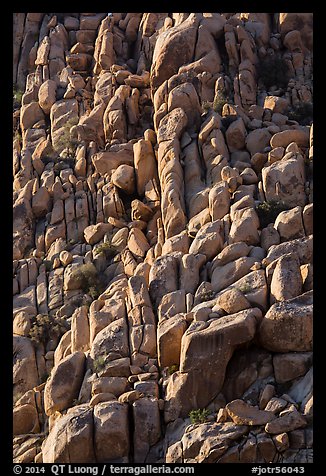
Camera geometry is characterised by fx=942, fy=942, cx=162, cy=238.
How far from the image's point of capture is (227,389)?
1246 inches

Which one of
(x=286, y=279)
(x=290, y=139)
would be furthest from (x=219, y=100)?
(x=286, y=279)

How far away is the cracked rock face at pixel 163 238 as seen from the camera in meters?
30.7

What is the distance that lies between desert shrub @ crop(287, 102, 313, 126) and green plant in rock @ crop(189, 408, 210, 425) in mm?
19013

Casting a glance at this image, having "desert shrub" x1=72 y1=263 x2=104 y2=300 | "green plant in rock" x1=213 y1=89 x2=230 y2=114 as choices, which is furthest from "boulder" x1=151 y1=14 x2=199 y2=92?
"desert shrub" x1=72 y1=263 x2=104 y2=300

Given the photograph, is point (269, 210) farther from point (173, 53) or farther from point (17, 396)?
point (173, 53)

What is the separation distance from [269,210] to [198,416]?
33.3 feet

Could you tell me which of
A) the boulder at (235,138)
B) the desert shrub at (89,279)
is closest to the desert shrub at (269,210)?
the boulder at (235,138)

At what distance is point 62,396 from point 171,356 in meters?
4.09

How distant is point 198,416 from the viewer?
1206 inches

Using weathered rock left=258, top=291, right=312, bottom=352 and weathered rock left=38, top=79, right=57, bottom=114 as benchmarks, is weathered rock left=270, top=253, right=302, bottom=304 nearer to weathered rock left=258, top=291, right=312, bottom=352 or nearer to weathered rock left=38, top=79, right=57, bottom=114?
weathered rock left=258, top=291, right=312, bottom=352

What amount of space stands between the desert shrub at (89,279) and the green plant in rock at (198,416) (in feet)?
32.2

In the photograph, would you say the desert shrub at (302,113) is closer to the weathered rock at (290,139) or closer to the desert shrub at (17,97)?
the weathered rock at (290,139)
